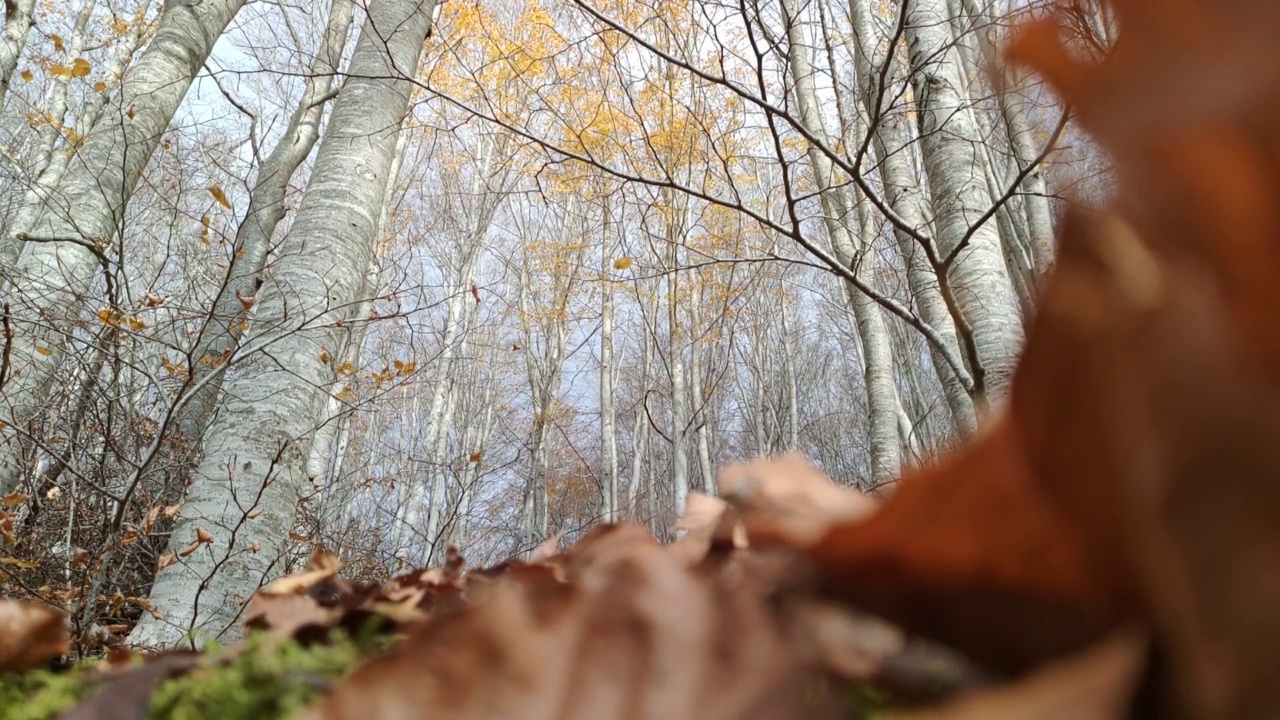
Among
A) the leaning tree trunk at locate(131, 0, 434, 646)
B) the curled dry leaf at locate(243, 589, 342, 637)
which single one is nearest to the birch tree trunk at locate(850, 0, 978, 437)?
the leaning tree trunk at locate(131, 0, 434, 646)

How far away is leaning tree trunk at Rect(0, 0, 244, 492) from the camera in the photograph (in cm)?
290

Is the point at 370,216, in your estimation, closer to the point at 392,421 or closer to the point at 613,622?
the point at 613,622

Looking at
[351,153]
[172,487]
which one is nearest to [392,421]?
[172,487]

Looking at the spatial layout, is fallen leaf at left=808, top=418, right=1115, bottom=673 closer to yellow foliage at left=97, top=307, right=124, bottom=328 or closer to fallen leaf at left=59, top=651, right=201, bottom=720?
fallen leaf at left=59, top=651, right=201, bottom=720

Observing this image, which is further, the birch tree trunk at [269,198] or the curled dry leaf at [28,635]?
the birch tree trunk at [269,198]

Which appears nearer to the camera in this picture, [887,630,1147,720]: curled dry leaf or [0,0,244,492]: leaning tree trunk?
[887,630,1147,720]: curled dry leaf

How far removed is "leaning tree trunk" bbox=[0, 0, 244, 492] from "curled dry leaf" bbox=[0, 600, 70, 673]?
117 inches

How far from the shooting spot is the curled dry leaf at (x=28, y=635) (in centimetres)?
39

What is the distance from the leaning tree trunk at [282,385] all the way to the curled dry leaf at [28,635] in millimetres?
1559

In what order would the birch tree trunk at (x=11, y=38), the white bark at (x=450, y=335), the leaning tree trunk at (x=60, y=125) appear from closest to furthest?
the birch tree trunk at (x=11, y=38)
the leaning tree trunk at (x=60, y=125)
the white bark at (x=450, y=335)

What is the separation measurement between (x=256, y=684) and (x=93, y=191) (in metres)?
4.03

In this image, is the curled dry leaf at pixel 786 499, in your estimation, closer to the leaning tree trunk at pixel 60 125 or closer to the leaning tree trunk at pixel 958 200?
the leaning tree trunk at pixel 958 200

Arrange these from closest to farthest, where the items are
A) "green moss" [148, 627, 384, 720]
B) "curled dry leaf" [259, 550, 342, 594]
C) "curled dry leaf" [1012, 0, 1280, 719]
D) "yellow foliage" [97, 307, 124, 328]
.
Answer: "curled dry leaf" [1012, 0, 1280, 719] < "green moss" [148, 627, 384, 720] < "curled dry leaf" [259, 550, 342, 594] < "yellow foliage" [97, 307, 124, 328]

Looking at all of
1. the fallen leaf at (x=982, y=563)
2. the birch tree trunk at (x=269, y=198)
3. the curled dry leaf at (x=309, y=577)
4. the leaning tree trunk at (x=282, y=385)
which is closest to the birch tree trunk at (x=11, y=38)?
the birch tree trunk at (x=269, y=198)
